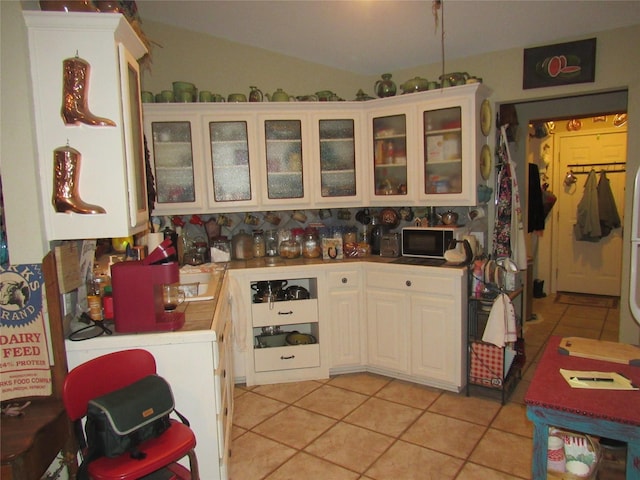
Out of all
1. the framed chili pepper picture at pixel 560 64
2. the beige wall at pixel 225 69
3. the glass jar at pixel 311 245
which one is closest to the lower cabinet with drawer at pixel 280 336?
the glass jar at pixel 311 245

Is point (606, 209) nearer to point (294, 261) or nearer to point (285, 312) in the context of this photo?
point (294, 261)

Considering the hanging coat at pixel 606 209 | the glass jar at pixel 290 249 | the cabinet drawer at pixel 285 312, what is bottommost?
the cabinet drawer at pixel 285 312

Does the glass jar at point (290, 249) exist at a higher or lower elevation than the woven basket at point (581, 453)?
higher

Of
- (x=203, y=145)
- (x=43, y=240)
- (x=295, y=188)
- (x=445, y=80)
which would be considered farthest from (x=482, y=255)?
(x=43, y=240)

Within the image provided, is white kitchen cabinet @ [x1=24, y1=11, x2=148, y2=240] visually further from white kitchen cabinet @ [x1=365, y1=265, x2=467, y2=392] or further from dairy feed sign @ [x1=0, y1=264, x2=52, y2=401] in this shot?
white kitchen cabinet @ [x1=365, y1=265, x2=467, y2=392]

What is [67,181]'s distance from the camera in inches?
67.9

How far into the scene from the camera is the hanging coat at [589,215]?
5590mm

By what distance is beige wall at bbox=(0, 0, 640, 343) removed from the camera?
1638 millimetres

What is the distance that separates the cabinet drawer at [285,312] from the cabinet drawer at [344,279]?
7.9 inches

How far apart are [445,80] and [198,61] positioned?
200 centimetres

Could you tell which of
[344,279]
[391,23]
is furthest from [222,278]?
[391,23]

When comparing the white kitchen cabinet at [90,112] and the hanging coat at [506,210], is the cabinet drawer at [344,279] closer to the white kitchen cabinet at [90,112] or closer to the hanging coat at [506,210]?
the hanging coat at [506,210]

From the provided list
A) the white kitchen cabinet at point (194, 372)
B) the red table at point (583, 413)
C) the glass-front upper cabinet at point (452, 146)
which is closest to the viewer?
the red table at point (583, 413)

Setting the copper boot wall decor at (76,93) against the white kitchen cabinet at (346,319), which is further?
the white kitchen cabinet at (346,319)
